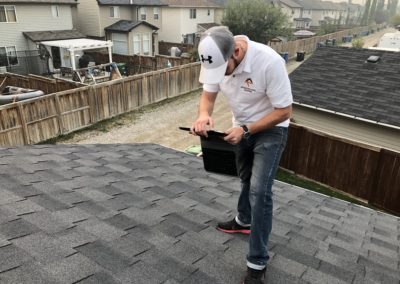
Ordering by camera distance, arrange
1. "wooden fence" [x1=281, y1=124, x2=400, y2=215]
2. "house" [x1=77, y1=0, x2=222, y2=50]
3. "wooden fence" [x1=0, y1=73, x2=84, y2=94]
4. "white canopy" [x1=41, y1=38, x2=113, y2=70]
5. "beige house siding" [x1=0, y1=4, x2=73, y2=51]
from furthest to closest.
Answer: "house" [x1=77, y1=0, x2=222, y2=50], "beige house siding" [x1=0, y1=4, x2=73, y2=51], "white canopy" [x1=41, y1=38, x2=113, y2=70], "wooden fence" [x1=0, y1=73, x2=84, y2=94], "wooden fence" [x1=281, y1=124, x2=400, y2=215]

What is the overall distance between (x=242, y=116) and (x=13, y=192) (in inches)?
93.5

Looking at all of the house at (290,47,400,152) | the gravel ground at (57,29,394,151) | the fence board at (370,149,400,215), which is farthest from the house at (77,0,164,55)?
the fence board at (370,149,400,215)

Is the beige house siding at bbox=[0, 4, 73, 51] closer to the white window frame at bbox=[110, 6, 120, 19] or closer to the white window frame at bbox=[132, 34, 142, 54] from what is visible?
the white window frame at bbox=[110, 6, 120, 19]

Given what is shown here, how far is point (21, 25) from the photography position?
25.2 meters

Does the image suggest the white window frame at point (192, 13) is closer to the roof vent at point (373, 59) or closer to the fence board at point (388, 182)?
the roof vent at point (373, 59)

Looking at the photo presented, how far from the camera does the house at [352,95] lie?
36.5 ft

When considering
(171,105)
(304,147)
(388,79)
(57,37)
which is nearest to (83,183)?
(304,147)

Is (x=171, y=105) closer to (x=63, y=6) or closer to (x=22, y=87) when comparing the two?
(x=22, y=87)

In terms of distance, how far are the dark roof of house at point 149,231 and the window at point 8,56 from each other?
75.3 ft

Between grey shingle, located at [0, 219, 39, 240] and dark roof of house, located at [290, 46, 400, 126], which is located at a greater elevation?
grey shingle, located at [0, 219, 39, 240]

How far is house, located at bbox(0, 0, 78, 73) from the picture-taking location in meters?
24.3

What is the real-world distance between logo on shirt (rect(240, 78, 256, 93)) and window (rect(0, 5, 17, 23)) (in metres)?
27.2

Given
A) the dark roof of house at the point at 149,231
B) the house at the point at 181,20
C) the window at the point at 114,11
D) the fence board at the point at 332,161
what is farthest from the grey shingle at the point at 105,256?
the house at the point at 181,20

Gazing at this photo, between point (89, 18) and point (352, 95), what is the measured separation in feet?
87.4
